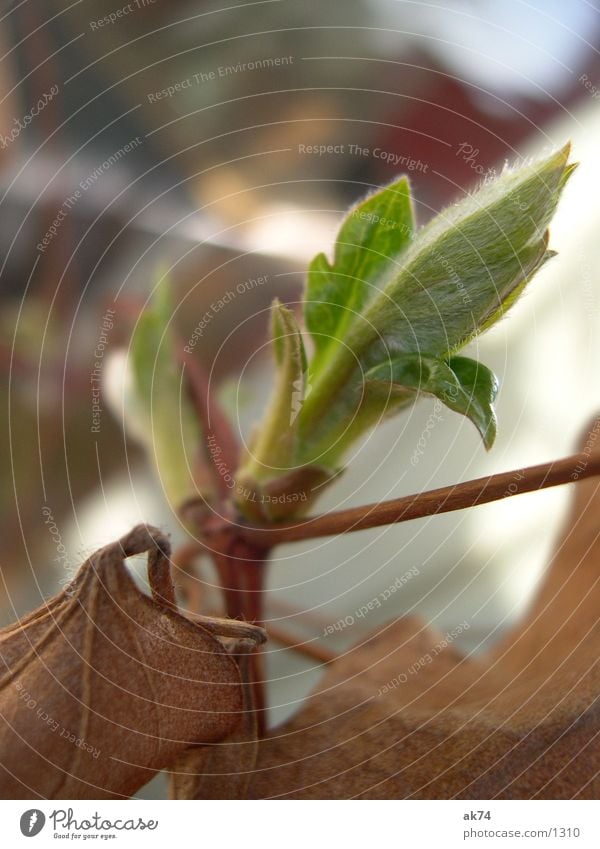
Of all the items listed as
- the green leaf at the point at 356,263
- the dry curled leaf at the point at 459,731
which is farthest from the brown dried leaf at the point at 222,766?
the green leaf at the point at 356,263

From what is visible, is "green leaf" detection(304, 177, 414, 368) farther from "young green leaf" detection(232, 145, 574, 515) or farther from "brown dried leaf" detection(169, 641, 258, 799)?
"brown dried leaf" detection(169, 641, 258, 799)

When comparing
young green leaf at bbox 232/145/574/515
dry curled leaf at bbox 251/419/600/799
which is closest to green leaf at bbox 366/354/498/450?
young green leaf at bbox 232/145/574/515

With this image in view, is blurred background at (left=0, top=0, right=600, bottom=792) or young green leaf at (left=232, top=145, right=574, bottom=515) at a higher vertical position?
blurred background at (left=0, top=0, right=600, bottom=792)

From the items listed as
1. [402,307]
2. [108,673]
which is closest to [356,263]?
[402,307]

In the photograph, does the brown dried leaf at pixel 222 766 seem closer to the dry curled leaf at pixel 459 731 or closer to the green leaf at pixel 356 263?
the dry curled leaf at pixel 459 731

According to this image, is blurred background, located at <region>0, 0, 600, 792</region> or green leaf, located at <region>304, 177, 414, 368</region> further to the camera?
blurred background, located at <region>0, 0, 600, 792</region>

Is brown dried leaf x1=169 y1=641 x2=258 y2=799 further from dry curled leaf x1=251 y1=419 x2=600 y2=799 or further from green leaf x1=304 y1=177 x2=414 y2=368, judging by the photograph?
green leaf x1=304 y1=177 x2=414 y2=368

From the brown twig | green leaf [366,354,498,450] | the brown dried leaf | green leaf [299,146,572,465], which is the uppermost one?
green leaf [299,146,572,465]
